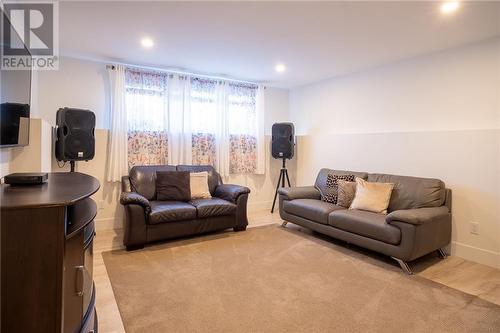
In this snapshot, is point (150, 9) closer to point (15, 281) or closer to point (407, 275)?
point (15, 281)

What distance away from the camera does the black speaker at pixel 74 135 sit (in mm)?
3129

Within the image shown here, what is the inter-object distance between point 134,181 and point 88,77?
1.55 metres

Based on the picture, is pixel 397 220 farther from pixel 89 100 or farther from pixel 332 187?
pixel 89 100

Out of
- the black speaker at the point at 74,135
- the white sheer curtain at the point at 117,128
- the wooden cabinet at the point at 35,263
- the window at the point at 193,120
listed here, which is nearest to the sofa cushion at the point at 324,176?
the window at the point at 193,120

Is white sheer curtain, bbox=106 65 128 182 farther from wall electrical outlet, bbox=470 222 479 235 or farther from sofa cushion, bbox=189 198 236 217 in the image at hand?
wall electrical outlet, bbox=470 222 479 235

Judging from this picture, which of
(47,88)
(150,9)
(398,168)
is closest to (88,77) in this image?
(47,88)

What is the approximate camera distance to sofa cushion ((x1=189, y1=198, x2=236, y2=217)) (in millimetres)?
3465

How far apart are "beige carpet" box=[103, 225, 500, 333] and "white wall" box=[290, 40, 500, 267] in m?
1.13

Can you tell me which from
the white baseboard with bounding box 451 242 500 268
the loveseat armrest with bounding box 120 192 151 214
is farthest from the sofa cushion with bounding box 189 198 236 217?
the white baseboard with bounding box 451 242 500 268

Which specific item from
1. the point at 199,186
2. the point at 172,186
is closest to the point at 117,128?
the point at 172,186

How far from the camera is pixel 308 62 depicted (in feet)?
12.5

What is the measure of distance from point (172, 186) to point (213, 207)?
66 cm

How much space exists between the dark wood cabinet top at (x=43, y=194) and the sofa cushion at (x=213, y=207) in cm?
198

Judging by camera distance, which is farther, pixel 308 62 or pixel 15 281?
pixel 308 62
